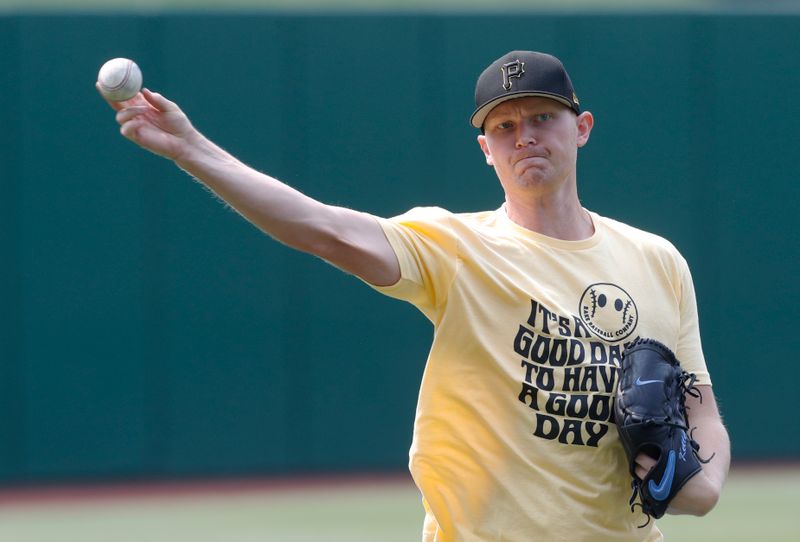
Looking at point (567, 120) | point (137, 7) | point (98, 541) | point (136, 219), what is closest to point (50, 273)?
point (136, 219)

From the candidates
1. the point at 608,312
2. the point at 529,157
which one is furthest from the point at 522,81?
the point at 608,312

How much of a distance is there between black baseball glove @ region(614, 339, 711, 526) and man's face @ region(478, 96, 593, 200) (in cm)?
50

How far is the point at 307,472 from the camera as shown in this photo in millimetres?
9133

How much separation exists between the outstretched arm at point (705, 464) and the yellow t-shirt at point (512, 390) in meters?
0.12

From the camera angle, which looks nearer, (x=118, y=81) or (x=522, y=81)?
(x=118, y=81)

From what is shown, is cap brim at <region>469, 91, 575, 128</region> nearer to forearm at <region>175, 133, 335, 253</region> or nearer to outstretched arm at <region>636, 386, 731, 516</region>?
forearm at <region>175, 133, 335, 253</region>

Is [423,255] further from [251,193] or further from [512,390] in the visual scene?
[251,193]

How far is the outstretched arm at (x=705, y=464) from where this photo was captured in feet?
9.59

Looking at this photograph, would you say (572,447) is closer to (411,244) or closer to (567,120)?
(411,244)

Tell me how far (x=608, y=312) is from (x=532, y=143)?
0.49 m

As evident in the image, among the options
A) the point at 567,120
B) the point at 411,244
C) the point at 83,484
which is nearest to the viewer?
the point at 411,244

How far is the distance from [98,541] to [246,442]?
2.31m

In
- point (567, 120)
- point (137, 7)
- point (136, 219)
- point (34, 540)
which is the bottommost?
point (34, 540)

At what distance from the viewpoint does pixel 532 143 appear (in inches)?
121
